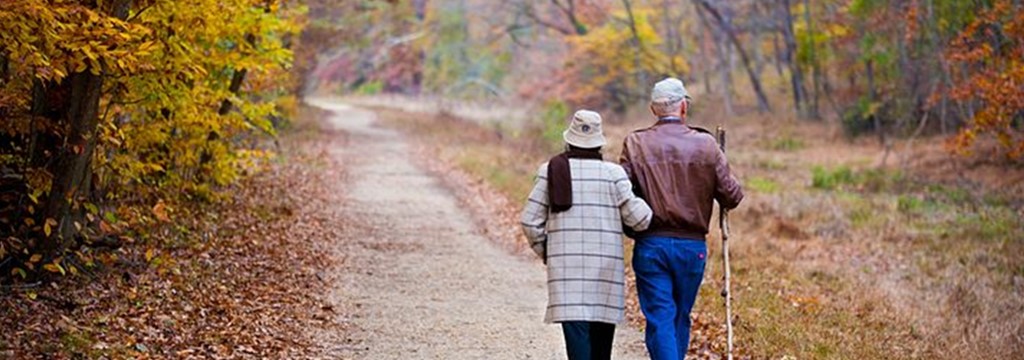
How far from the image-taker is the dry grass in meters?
10.6

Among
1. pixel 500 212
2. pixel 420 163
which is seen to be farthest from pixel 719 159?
pixel 420 163

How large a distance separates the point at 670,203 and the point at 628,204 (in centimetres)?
28

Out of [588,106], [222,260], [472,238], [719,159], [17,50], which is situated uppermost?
[17,50]

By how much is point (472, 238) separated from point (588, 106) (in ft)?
106

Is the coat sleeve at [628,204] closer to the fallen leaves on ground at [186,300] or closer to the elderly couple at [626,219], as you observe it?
the elderly couple at [626,219]

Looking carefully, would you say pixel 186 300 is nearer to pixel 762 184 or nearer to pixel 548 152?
pixel 762 184

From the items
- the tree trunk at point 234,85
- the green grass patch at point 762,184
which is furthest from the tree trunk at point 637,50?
the tree trunk at point 234,85

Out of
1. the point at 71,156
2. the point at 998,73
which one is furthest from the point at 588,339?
the point at 998,73

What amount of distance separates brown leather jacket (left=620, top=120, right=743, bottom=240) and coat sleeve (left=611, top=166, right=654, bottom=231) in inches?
5.5

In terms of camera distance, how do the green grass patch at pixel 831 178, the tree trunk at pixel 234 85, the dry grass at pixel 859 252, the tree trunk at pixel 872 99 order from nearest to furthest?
1. the dry grass at pixel 859 252
2. the tree trunk at pixel 234 85
3. the green grass patch at pixel 831 178
4. the tree trunk at pixel 872 99

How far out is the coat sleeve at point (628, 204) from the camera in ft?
21.4

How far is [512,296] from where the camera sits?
40.0 ft

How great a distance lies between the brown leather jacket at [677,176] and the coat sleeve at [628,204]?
5.5 inches

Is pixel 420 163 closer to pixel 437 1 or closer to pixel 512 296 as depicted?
pixel 512 296
